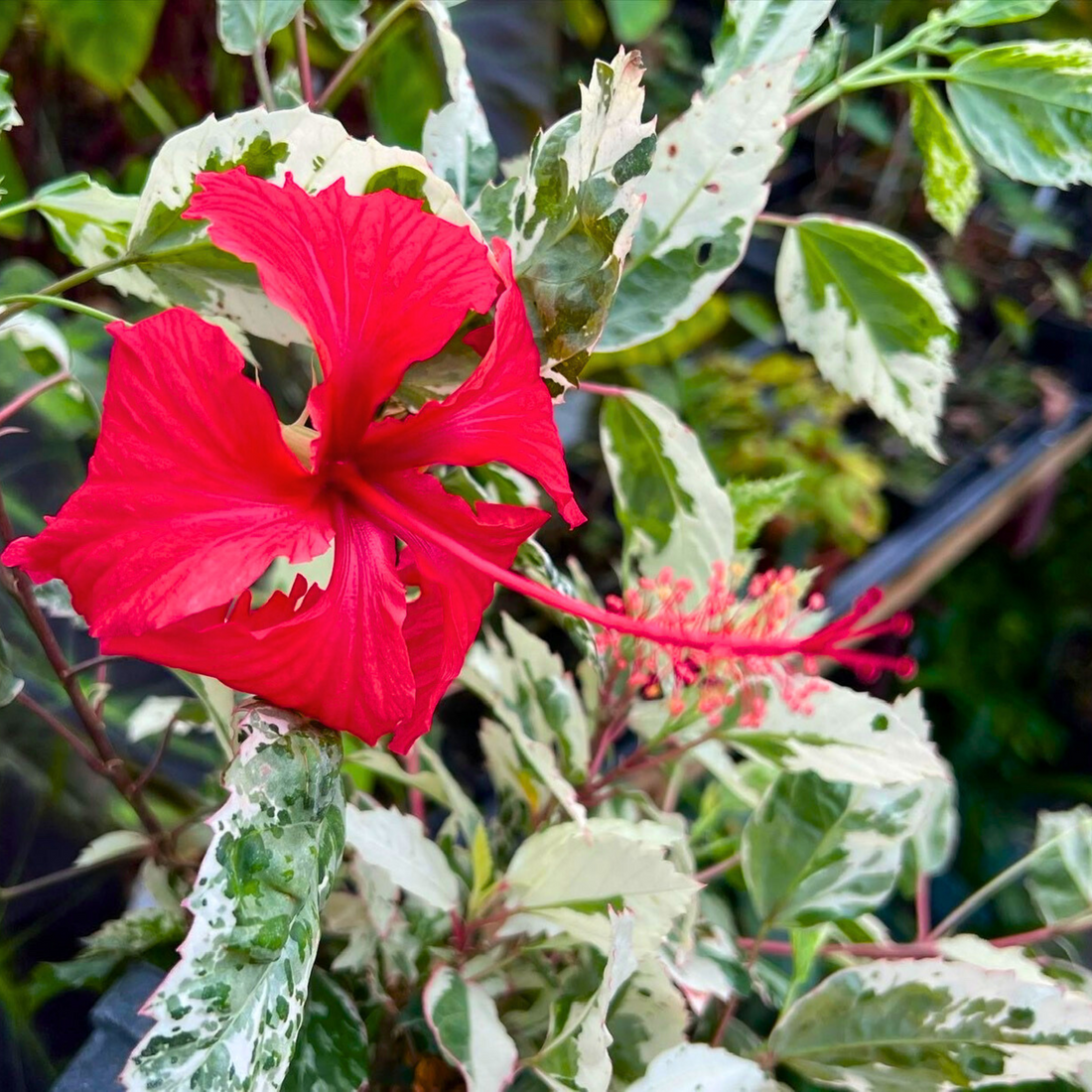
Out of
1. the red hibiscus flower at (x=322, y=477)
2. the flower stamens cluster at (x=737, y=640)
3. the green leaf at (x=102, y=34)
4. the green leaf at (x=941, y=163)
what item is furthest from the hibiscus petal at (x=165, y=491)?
the green leaf at (x=102, y=34)

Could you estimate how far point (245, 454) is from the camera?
0.25 m

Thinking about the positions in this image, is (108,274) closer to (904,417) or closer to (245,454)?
(245,454)

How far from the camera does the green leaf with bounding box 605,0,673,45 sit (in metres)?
1.01

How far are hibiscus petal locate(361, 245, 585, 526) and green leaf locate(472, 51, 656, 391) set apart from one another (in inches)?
0.6

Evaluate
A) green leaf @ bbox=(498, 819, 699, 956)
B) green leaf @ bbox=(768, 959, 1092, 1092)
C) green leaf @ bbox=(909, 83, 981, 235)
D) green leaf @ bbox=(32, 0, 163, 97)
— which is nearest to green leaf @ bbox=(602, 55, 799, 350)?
green leaf @ bbox=(909, 83, 981, 235)

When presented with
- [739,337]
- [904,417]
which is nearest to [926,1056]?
[904,417]

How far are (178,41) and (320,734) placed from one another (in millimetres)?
1139

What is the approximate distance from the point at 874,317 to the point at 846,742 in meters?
0.21

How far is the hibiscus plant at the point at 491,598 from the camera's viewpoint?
9.8 inches

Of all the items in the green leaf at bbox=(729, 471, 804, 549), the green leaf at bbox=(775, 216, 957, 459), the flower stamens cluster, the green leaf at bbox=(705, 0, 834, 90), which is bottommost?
the green leaf at bbox=(729, 471, 804, 549)

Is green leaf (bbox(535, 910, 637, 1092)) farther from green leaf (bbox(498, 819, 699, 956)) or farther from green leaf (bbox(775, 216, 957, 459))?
green leaf (bbox(775, 216, 957, 459))

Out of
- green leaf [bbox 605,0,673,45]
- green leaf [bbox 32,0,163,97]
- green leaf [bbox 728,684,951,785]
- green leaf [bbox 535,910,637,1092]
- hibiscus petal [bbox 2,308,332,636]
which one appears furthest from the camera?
green leaf [bbox 605,0,673,45]

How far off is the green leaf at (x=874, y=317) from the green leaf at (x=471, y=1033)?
33 centimetres

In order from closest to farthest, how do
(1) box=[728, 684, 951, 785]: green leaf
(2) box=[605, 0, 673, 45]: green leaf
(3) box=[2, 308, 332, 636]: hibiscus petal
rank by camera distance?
(3) box=[2, 308, 332, 636]: hibiscus petal → (1) box=[728, 684, 951, 785]: green leaf → (2) box=[605, 0, 673, 45]: green leaf
